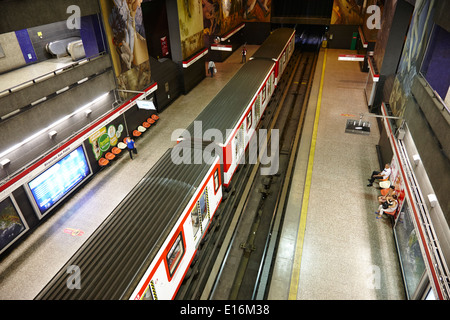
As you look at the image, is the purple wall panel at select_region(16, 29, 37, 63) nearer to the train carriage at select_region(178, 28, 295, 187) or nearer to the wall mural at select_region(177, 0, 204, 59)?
the train carriage at select_region(178, 28, 295, 187)

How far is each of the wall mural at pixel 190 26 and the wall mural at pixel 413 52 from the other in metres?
10.9

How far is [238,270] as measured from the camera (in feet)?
25.0

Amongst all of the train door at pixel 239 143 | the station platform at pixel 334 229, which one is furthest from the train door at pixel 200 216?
the train door at pixel 239 143

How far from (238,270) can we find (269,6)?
25.4 metres

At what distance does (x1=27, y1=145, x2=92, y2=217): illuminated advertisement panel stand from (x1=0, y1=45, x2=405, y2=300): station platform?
395 millimetres

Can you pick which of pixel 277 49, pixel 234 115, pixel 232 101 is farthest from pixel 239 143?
pixel 277 49

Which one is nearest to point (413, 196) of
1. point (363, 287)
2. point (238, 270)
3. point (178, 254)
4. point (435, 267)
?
point (435, 267)

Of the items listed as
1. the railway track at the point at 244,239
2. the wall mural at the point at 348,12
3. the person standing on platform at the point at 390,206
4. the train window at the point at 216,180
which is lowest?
the railway track at the point at 244,239

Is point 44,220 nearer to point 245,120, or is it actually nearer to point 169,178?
point 169,178

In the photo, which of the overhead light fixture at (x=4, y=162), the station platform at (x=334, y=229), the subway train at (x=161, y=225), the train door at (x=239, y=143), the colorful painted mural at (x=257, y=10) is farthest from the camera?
the colorful painted mural at (x=257, y=10)

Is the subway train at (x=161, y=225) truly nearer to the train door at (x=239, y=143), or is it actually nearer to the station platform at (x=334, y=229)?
the train door at (x=239, y=143)

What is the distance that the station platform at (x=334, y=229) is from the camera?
7070 millimetres

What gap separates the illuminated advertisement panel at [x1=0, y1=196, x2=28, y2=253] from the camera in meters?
7.75

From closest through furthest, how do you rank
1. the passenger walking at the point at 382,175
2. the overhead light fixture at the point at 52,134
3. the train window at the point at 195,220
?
the train window at the point at 195,220
the overhead light fixture at the point at 52,134
the passenger walking at the point at 382,175
